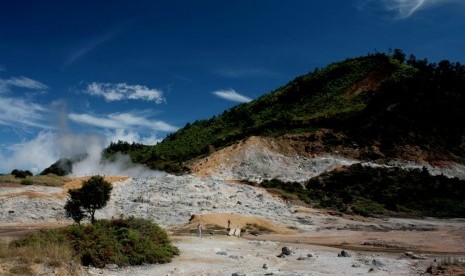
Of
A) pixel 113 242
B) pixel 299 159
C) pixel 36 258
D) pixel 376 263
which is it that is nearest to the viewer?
pixel 36 258

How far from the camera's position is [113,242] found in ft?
66.9

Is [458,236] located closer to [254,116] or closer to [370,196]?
[370,196]

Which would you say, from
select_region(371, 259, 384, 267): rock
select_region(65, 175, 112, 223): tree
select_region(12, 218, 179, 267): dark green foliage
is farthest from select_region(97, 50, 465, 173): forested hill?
select_region(371, 259, 384, 267): rock

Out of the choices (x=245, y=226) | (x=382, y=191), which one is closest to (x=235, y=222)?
(x=245, y=226)

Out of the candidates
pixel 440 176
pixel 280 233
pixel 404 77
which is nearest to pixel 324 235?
pixel 280 233

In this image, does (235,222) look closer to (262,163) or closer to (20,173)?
(262,163)

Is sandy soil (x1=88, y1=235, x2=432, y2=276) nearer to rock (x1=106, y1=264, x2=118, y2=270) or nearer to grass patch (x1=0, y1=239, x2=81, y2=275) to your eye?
rock (x1=106, y1=264, x2=118, y2=270)

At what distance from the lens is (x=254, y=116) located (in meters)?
108

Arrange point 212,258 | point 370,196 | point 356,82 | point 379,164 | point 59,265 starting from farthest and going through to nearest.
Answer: point 356,82
point 379,164
point 370,196
point 212,258
point 59,265

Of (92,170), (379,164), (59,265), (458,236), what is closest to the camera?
(59,265)

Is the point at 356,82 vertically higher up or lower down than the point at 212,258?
higher up

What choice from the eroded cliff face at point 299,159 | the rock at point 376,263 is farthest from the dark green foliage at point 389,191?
the rock at point 376,263

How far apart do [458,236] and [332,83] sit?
73.1m

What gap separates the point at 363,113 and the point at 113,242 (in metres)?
69.8
